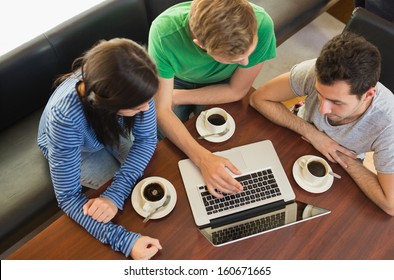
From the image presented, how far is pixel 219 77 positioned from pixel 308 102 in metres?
0.36

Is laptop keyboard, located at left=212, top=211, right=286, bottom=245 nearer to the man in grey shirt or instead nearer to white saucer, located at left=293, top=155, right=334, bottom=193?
white saucer, located at left=293, top=155, right=334, bottom=193

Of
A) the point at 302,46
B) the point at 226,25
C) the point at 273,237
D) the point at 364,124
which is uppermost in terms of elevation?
the point at 226,25

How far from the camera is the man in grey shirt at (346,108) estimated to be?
42.5 inches

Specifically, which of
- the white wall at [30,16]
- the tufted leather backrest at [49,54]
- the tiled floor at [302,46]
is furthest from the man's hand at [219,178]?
the tiled floor at [302,46]

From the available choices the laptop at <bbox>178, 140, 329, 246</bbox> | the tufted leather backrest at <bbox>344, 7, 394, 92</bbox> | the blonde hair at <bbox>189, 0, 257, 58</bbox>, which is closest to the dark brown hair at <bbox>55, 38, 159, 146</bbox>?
the blonde hair at <bbox>189, 0, 257, 58</bbox>

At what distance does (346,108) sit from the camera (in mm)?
1161

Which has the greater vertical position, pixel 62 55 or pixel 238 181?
pixel 62 55

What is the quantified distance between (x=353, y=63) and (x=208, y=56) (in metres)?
0.51

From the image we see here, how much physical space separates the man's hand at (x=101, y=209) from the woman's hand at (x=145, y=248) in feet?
0.40

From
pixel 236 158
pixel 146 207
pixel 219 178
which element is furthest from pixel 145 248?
pixel 236 158

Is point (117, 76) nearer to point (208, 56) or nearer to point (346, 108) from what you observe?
point (208, 56)

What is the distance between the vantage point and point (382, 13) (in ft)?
6.70
